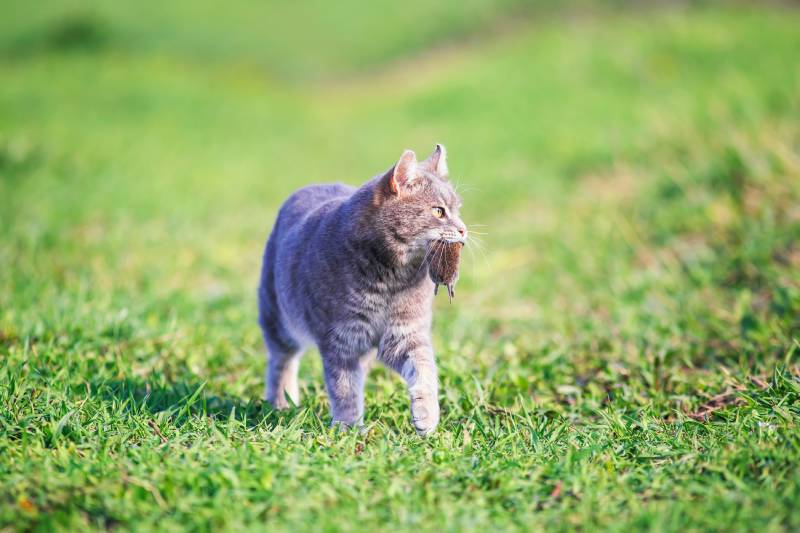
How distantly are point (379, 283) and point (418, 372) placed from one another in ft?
1.47

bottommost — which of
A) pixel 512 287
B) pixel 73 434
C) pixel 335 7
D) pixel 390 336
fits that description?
pixel 512 287

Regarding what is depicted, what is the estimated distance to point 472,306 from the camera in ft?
19.6

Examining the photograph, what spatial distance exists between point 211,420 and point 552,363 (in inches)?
77.7

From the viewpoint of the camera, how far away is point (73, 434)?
3223 millimetres

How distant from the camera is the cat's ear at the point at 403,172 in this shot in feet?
11.1

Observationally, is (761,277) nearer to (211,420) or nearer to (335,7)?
(211,420)

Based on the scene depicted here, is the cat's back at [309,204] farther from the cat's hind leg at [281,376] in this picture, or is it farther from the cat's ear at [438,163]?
the cat's hind leg at [281,376]

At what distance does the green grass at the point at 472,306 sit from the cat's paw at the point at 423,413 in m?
0.08

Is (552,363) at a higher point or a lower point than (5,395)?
lower

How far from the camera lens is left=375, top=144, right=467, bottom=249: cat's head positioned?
3395 mm

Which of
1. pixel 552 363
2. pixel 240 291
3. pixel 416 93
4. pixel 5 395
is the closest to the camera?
pixel 5 395

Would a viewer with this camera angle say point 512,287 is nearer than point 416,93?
Yes

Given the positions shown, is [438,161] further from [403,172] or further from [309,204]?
[309,204]

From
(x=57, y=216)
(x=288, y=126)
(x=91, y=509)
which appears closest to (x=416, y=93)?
(x=288, y=126)
